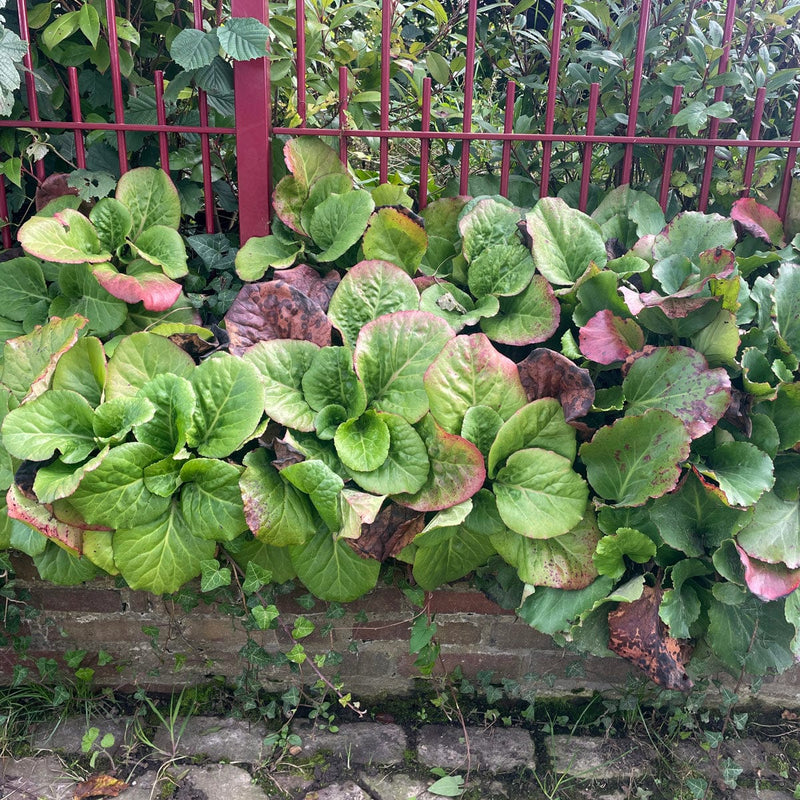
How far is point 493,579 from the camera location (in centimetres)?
184

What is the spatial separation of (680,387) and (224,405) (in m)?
1.16

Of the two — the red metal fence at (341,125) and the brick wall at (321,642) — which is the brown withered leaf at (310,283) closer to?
the red metal fence at (341,125)

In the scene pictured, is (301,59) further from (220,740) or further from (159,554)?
(220,740)

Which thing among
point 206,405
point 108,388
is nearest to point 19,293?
point 108,388

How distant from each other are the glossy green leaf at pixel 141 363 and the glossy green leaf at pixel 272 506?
1.15 feet

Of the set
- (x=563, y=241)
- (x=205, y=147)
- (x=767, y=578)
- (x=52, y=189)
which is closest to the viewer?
(x=767, y=578)

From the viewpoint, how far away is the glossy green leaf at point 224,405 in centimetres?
170

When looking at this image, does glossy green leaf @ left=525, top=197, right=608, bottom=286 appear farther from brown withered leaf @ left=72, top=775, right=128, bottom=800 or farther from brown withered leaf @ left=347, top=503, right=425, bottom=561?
brown withered leaf @ left=72, top=775, right=128, bottom=800

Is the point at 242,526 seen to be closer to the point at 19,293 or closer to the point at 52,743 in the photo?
the point at 52,743

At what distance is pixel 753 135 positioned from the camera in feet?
7.22

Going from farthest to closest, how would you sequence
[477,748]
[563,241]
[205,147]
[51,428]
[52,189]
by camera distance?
[52,189], [205,147], [563,241], [477,748], [51,428]

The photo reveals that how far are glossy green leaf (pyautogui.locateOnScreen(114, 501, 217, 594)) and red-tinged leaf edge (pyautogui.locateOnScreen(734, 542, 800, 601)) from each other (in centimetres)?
127

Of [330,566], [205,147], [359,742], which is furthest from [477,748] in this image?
[205,147]

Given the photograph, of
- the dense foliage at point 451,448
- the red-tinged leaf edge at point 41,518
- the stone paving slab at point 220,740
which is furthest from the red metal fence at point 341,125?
the stone paving slab at point 220,740
